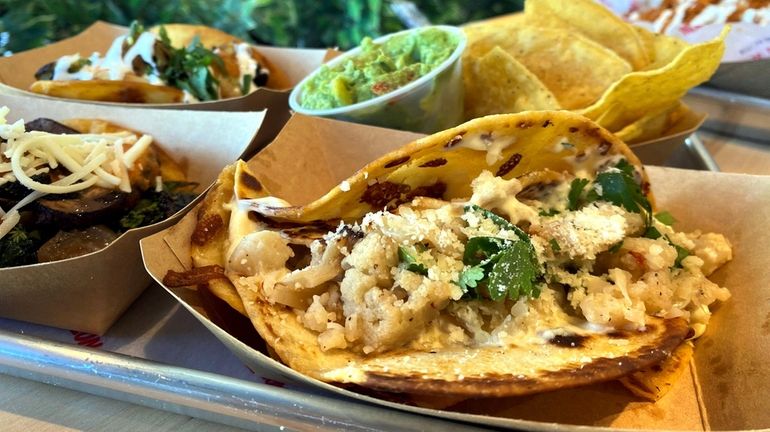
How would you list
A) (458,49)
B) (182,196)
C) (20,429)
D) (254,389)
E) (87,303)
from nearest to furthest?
(254,389) < (20,429) < (87,303) < (182,196) < (458,49)

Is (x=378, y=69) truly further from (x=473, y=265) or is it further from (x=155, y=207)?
(x=473, y=265)

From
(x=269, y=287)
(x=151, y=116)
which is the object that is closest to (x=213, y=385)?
(x=269, y=287)

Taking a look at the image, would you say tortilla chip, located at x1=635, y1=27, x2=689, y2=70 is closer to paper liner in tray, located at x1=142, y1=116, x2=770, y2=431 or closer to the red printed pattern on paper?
paper liner in tray, located at x1=142, y1=116, x2=770, y2=431

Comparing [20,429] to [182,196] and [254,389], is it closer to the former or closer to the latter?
[254,389]

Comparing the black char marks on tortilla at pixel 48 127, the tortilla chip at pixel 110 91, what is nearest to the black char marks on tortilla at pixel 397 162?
the black char marks on tortilla at pixel 48 127

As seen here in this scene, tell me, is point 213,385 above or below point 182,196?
above

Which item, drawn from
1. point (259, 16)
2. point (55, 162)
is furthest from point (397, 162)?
point (259, 16)
